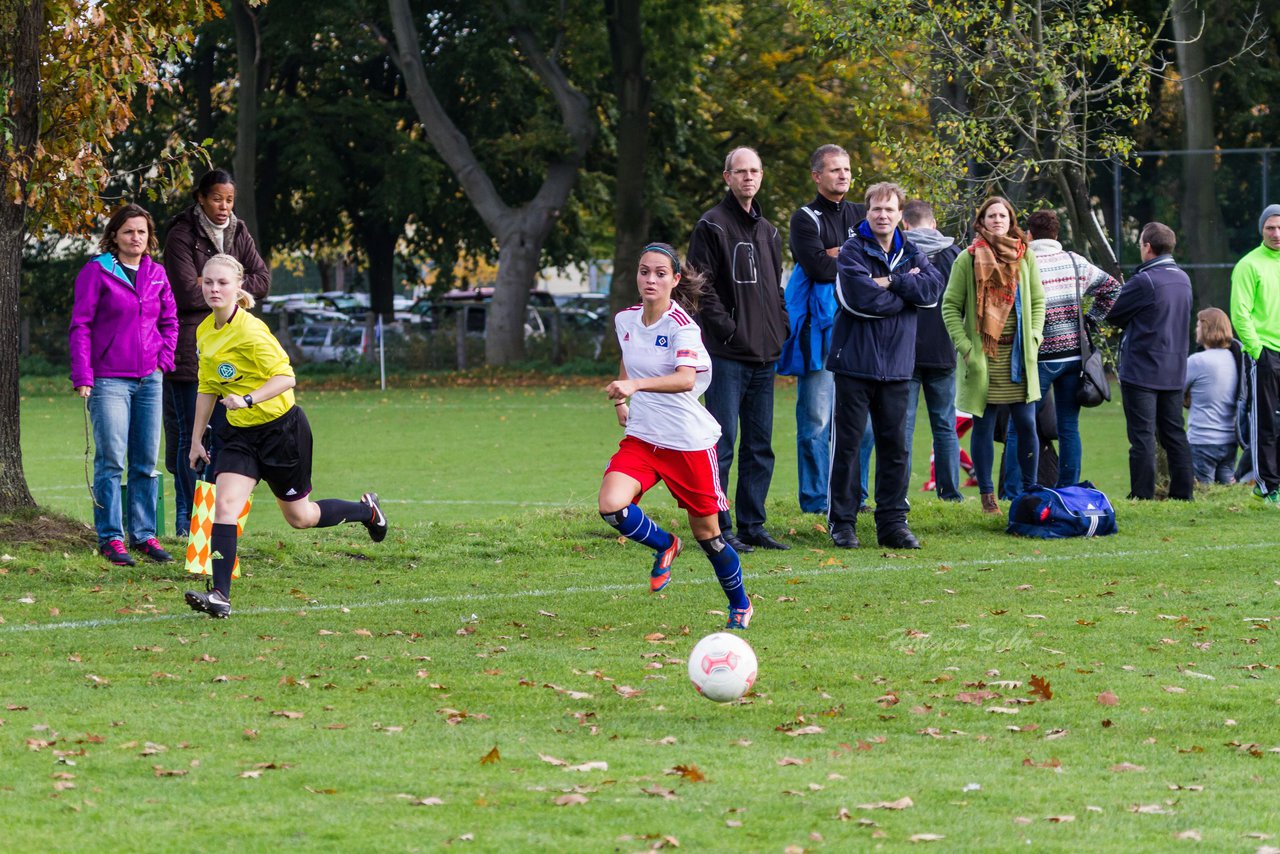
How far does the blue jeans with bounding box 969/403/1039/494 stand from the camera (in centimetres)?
1222

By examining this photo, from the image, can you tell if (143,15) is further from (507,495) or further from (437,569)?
(507,495)

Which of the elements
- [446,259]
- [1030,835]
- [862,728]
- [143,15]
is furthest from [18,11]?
[446,259]

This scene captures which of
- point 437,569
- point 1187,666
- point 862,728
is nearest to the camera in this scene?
point 862,728

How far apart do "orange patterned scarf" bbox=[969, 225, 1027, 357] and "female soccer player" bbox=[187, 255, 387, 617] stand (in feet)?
16.9

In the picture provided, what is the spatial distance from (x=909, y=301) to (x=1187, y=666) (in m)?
3.99

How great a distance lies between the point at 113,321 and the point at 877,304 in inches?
177

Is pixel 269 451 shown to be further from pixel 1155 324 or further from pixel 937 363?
pixel 1155 324

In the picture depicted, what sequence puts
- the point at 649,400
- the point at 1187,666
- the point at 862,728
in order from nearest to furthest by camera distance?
the point at 862,728, the point at 1187,666, the point at 649,400

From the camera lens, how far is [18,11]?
34.4 feet

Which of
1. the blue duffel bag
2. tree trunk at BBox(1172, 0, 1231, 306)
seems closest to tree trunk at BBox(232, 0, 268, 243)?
tree trunk at BBox(1172, 0, 1231, 306)

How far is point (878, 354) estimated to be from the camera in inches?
425

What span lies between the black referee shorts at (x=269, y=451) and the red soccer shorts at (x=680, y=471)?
167 centimetres

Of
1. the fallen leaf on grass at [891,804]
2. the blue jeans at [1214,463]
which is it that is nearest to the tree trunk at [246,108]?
the blue jeans at [1214,463]

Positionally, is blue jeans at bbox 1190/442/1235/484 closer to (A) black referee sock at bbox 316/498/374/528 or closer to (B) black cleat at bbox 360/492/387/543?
(B) black cleat at bbox 360/492/387/543
